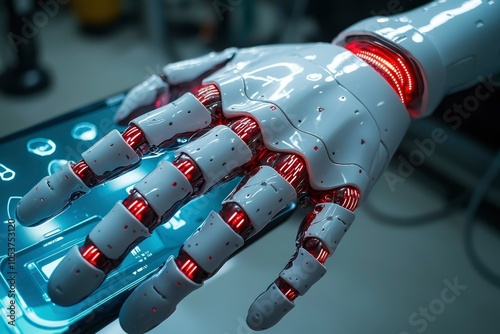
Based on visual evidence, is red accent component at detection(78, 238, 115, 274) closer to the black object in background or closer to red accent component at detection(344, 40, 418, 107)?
red accent component at detection(344, 40, 418, 107)

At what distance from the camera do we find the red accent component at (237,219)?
609 millimetres

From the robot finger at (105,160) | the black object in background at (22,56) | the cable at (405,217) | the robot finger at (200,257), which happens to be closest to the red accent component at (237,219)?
the robot finger at (200,257)

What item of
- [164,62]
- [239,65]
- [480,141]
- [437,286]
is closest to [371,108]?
[239,65]

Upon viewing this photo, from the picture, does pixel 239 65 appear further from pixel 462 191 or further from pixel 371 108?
pixel 462 191

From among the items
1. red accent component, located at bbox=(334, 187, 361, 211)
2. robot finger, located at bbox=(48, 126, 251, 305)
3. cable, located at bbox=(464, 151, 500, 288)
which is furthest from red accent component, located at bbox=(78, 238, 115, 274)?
cable, located at bbox=(464, 151, 500, 288)

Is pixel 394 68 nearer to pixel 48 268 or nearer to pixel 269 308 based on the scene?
pixel 269 308

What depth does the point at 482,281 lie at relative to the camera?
915 mm

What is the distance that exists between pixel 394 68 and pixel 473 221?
1.22 feet

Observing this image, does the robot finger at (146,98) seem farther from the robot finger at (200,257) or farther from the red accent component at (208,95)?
the robot finger at (200,257)

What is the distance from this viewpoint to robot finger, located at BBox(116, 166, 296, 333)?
0.59 m

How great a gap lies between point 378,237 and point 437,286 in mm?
111

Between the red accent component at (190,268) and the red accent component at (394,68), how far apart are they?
1.15 ft

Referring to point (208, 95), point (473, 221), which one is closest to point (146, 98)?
point (208, 95)

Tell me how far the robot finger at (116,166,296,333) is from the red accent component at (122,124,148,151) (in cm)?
12
